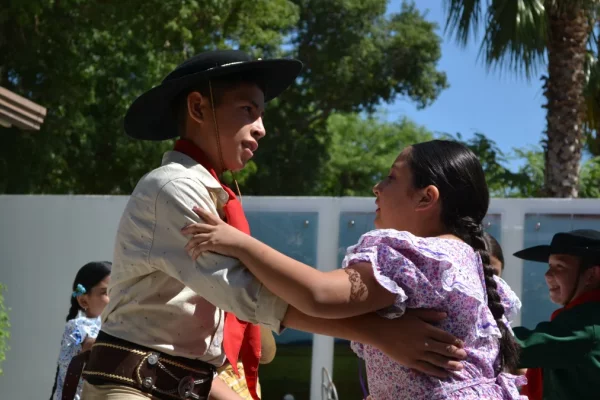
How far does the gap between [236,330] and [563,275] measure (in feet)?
7.27

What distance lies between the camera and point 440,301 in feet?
7.88

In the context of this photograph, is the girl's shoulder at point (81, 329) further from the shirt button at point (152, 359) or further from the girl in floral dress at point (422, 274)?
the girl in floral dress at point (422, 274)

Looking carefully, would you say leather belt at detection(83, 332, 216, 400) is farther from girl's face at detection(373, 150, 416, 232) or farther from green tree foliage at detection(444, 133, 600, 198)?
green tree foliage at detection(444, 133, 600, 198)

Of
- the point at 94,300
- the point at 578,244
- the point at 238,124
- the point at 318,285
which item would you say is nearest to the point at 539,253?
the point at 578,244

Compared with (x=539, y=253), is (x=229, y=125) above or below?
Result: above

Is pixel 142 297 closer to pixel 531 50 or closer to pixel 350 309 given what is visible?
pixel 350 309

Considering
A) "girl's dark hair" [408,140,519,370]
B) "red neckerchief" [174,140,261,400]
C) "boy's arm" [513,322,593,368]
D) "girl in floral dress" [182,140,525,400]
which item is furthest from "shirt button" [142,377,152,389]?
"boy's arm" [513,322,593,368]

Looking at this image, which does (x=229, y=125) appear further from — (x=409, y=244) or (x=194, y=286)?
(x=409, y=244)

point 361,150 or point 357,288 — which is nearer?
point 357,288

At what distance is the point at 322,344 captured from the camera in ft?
24.1

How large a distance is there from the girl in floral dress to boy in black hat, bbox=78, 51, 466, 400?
0.19ft

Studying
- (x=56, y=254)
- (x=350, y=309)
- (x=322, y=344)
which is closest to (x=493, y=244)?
(x=322, y=344)

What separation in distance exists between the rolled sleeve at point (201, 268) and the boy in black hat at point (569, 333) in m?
1.59

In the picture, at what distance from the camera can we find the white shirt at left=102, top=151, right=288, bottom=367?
2.45 meters
